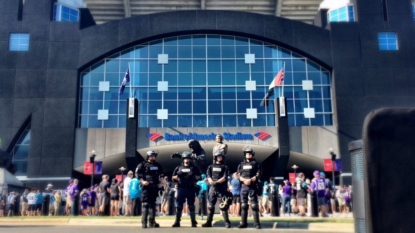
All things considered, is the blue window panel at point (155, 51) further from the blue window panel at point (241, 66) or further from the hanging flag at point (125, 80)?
the blue window panel at point (241, 66)

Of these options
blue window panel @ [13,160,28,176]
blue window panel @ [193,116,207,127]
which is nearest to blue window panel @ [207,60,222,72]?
blue window panel @ [193,116,207,127]

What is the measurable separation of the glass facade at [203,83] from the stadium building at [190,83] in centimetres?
9

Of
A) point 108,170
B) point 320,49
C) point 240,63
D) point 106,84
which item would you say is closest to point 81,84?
point 106,84

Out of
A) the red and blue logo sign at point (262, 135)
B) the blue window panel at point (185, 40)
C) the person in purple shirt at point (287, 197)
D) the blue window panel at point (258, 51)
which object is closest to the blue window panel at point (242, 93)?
the blue window panel at point (258, 51)

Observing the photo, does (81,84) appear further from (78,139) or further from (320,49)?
(320,49)

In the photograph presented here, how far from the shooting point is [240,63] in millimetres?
38000

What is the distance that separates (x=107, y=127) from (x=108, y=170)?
156 inches

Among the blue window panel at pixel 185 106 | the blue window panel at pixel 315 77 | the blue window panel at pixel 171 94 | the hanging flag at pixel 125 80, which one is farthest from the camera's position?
the blue window panel at pixel 315 77

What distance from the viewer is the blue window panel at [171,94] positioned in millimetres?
36875

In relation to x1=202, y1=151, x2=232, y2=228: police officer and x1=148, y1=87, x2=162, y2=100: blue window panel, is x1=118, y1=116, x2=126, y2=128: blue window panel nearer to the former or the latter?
x1=148, y1=87, x2=162, y2=100: blue window panel

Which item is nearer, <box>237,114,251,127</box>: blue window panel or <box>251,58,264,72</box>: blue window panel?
<box>237,114,251,127</box>: blue window panel

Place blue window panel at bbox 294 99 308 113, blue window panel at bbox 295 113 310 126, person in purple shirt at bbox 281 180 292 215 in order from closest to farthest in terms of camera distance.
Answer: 1. person in purple shirt at bbox 281 180 292 215
2. blue window panel at bbox 295 113 310 126
3. blue window panel at bbox 294 99 308 113

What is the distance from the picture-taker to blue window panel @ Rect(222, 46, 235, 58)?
125ft

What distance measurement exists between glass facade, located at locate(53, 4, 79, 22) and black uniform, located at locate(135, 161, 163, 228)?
30591mm
